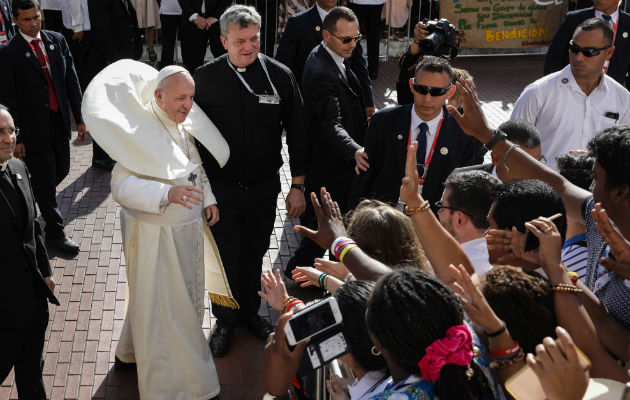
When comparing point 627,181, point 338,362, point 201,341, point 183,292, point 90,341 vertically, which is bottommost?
point 90,341

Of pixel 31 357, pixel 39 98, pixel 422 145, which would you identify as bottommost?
pixel 31 357

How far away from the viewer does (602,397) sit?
2.13 metres

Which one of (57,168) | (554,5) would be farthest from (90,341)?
(554,5)

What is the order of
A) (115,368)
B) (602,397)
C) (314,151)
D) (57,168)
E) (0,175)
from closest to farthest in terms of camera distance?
(602,397), (0,175), (115,368), (314,151), (57,168)

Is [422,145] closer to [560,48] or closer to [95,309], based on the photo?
[95,309]

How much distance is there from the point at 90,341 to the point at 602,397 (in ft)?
13.1

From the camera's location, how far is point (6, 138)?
4.09 meters

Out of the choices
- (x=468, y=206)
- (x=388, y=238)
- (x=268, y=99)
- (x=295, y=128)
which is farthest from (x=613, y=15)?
(x=388, y=238)

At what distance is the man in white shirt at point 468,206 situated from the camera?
3.48 metres

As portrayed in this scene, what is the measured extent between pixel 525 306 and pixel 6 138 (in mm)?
3090

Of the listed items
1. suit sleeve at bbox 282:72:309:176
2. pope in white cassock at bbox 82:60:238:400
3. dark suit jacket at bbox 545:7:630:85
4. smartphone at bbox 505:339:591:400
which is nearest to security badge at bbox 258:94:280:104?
suit sleeve at bbox 282:72:309:176

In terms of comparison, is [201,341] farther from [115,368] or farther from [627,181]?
[627,181]

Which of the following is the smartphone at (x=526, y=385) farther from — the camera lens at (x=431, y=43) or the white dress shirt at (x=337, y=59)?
the camera lens at (x=431, y=43)

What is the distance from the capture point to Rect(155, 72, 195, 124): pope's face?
4199 mm
